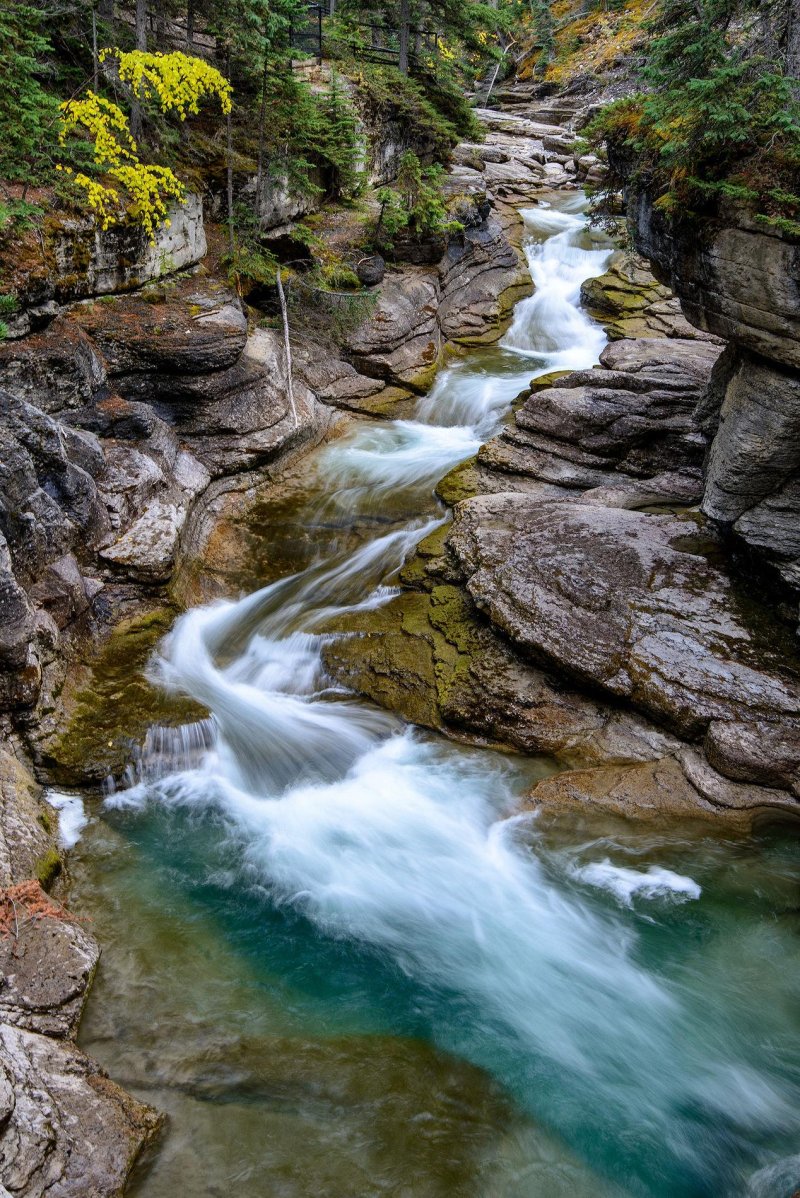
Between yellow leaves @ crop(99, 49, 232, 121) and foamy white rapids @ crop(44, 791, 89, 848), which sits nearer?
foamy white rapids @ crop(44, 791, 89, 848)

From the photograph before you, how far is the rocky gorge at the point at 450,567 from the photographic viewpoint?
21.4 feet

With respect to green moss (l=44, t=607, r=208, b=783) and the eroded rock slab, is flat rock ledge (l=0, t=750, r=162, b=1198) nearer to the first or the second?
the eroded rock slab

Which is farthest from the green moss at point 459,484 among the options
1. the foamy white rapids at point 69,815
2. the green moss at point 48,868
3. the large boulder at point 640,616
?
the green moss at point 48,868

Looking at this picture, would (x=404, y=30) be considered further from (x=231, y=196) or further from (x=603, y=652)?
(x=603, y=652)

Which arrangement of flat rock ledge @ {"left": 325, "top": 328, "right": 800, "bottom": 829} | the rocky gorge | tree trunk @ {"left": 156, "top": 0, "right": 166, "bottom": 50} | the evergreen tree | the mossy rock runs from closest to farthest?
the rocky gorge < flat rock ledge @ {"left": 325, "top": 328, "right": 800, "bottom": 829} < the mossy rock < the evergreen tree < tree trunk @ {"left": 156, "top": 0, "right": 166, "bottom": 50}

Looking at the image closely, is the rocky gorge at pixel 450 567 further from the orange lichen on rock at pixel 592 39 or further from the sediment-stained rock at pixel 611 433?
the orange lichen on rock at pixel 592 39

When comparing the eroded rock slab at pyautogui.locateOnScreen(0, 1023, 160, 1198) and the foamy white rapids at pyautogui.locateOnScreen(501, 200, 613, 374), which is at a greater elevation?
the foamy white rapids at pyautogui.locateOnScreen(501, 200, 613, 374)

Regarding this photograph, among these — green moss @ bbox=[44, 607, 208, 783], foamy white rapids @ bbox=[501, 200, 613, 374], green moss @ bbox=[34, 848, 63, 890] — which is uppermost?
foamy white rapids @ bbox=[501, 200, 613, 374]

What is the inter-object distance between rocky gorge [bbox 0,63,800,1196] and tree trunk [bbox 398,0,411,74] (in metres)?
11.5

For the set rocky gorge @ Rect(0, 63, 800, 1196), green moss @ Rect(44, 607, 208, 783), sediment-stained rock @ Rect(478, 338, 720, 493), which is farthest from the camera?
sediment-stained rock @ Rect(478, 338, 720, 493)

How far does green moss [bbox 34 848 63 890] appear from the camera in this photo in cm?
615

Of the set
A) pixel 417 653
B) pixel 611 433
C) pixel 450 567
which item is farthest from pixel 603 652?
pixel 611 433

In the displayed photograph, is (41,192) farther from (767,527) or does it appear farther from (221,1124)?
(221,1124)

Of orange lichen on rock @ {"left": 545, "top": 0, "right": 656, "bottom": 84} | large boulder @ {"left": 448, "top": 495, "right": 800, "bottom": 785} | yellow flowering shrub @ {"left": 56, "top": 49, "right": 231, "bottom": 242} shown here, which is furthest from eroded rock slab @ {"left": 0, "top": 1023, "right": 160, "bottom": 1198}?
orange lichen on rock @ {"left": 545, "top": 0, "right": 656, "bottom": 84}
